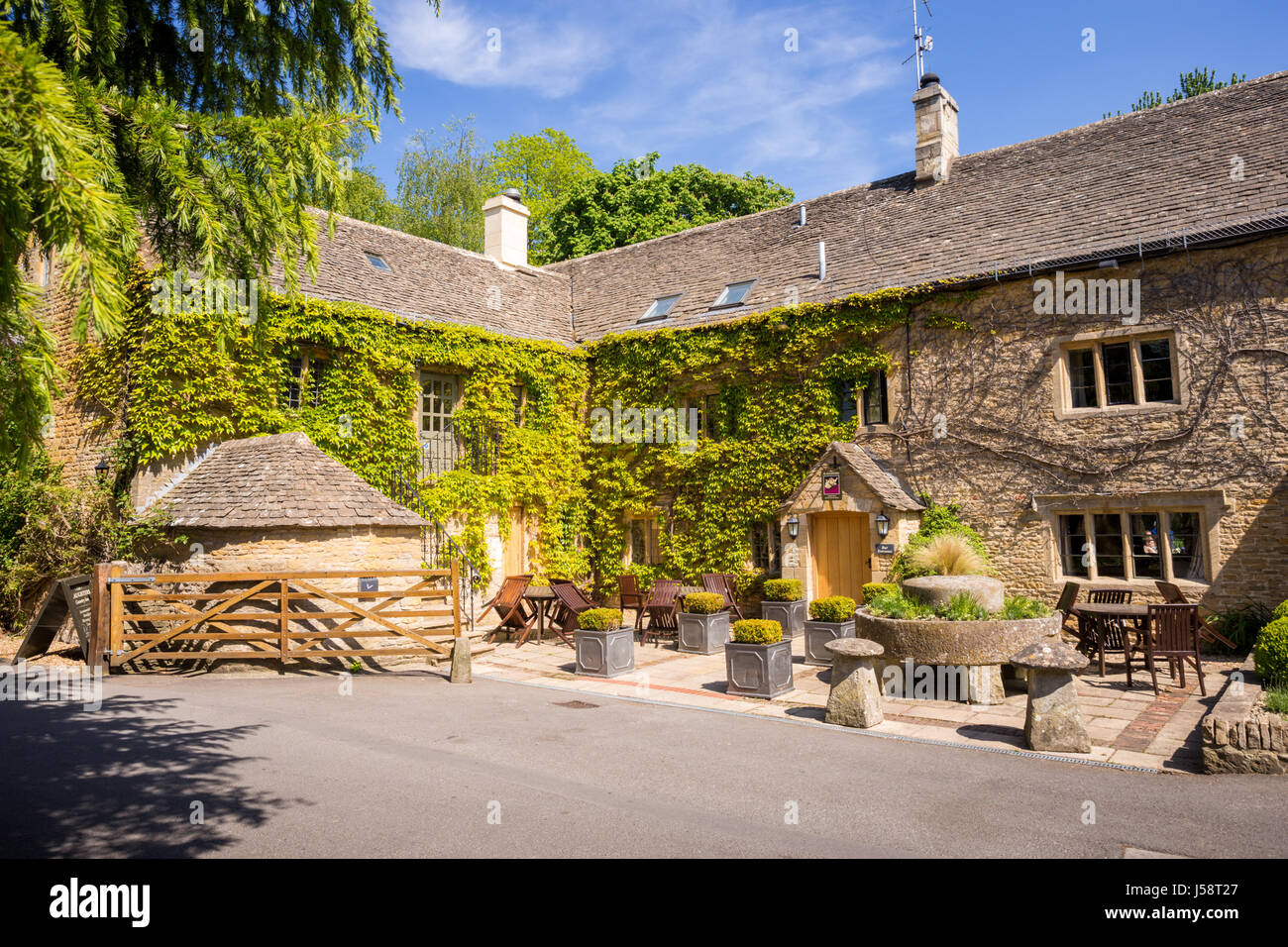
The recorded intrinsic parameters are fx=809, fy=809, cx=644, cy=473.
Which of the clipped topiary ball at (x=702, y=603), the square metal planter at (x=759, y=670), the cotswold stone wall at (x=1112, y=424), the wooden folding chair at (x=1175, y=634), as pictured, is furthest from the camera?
the clipped topiary ball at (x=702, y=603)

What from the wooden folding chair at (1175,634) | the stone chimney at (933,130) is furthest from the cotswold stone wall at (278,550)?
the stone chimney at (933,130)

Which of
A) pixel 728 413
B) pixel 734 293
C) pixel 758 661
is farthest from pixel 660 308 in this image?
pixel 758 661

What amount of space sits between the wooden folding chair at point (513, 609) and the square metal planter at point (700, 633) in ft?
9.55

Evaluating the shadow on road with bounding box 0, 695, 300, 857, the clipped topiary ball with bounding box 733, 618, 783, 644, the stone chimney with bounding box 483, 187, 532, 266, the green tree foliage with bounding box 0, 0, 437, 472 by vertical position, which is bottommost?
the shadow on road with bounding box 0, 695, 300, 857

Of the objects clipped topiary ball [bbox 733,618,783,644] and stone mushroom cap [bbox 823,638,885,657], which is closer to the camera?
stone mushroom cap [bbox 823,638,885,657]

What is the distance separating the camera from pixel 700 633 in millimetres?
13453

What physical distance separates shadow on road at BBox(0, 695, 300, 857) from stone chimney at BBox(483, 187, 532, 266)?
16.2m

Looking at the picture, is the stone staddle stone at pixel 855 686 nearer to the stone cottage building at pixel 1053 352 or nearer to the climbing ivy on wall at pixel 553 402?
the stone cottage building at pixel 1053 352

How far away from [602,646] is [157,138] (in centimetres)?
859

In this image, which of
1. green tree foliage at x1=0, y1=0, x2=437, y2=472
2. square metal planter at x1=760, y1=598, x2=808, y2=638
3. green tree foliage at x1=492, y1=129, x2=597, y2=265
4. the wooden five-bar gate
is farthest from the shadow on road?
green tree foliage at x1=492, y1=129, x2=597, y2=265

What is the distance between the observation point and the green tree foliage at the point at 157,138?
314cm

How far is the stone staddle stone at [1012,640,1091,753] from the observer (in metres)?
7.09

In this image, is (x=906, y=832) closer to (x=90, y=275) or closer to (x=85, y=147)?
(x=90, y=275)

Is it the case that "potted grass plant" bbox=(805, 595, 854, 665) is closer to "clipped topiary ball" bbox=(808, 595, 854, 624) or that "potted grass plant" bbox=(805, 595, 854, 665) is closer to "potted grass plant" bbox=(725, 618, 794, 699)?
"clipped topiary ball" bbox=(808, 595, 854, 624)
